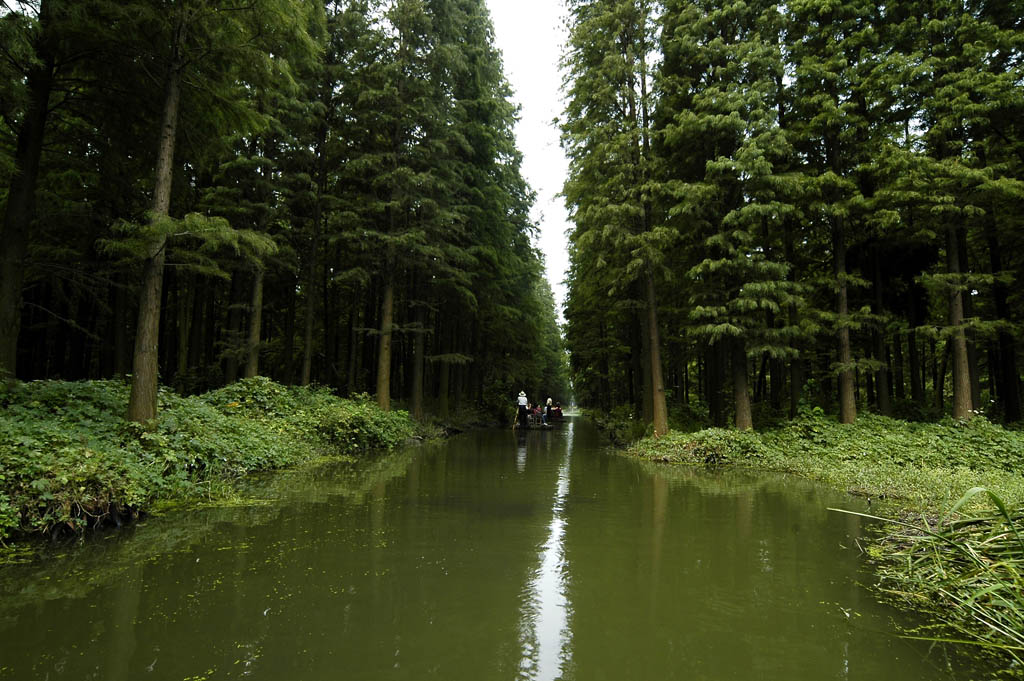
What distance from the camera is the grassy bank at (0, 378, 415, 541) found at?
5469 millimetres

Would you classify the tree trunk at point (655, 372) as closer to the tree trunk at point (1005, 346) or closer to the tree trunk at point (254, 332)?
the tree trunk at point (1005, 346)

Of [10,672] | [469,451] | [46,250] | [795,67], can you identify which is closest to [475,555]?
[10,672]

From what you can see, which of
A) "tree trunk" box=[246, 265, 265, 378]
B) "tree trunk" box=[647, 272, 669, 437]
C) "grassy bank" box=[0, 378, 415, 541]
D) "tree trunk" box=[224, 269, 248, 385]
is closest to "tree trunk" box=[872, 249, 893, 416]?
"tree trunk" box=[647, 272, 669, 437]

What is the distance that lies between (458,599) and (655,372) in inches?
488

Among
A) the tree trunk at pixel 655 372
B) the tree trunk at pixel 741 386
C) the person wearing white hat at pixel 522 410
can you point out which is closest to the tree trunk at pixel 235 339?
the person wearing white hat at pixel 522 410

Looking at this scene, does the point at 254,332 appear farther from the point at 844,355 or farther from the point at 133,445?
the point at 844,355

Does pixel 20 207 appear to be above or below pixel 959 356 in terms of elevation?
above

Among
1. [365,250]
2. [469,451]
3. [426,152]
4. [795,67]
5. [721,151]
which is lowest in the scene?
[469,451]

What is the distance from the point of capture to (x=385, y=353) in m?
18.4

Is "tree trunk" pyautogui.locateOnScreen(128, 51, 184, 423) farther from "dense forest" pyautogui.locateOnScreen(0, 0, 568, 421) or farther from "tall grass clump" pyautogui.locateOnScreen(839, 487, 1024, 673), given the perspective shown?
"tall grass clump" pyautogui.locateOnScreen(839, 487, 1024, 673)

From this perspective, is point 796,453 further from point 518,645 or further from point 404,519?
point 518,645

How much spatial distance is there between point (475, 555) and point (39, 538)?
15.4ft

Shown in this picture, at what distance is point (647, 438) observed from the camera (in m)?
15.8

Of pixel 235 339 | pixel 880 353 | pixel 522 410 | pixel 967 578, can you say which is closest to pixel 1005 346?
pixel 880 353
